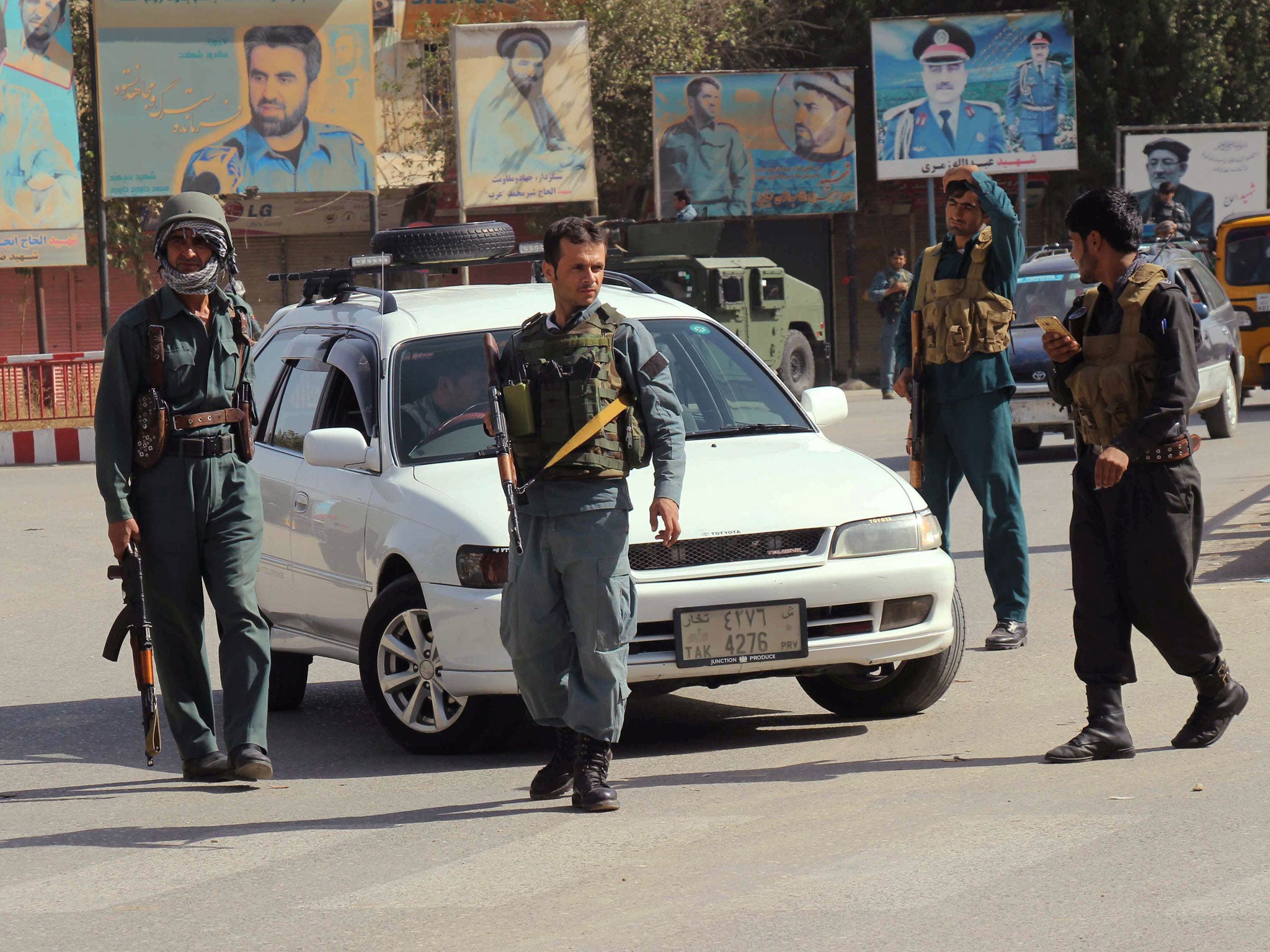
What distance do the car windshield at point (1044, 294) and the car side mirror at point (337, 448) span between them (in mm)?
11488

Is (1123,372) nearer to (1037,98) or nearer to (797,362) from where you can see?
(797,362)

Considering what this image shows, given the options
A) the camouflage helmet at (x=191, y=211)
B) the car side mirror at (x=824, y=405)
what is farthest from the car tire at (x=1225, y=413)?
the camouflage helmet at (x=191, y=211)

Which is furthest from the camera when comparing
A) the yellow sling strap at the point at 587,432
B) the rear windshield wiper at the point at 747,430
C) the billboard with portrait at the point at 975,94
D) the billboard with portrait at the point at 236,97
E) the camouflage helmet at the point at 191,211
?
the billboard with portrait at the point at 975,94

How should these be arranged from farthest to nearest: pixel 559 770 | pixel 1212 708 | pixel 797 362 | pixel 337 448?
pixel 797 362, pixel 337 448, pixel 1212 708, pixel 559 770

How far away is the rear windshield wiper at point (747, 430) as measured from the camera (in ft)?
24.9

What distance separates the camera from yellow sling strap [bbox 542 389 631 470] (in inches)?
230

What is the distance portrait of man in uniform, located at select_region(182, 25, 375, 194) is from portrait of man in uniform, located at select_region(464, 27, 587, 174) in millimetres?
2060

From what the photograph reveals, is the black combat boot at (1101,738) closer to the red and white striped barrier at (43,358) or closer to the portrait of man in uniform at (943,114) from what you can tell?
the red and white striped barrier at (43,358)

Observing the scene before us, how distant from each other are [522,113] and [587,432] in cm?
2578

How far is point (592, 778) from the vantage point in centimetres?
589

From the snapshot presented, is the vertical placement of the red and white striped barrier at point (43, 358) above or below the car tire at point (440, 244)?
below

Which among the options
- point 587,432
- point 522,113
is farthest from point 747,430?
point 522,113

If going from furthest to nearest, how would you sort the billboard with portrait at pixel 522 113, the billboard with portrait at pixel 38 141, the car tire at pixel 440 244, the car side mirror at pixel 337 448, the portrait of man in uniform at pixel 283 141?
the billboard with portrait at pixel 522 113
the portrait of man in uniform at pixel 283 141
the billboard with portrait at pixel 38 141
the car tire at pixel 440 244
the car side mirror at pixel 337 448

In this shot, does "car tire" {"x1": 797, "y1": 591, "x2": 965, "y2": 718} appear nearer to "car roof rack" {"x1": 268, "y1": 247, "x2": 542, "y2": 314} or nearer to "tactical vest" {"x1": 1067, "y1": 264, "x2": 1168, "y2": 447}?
"tactical vest" {"x1": 1067, "y1": 264, "x2": 1168, "y2": 447}
